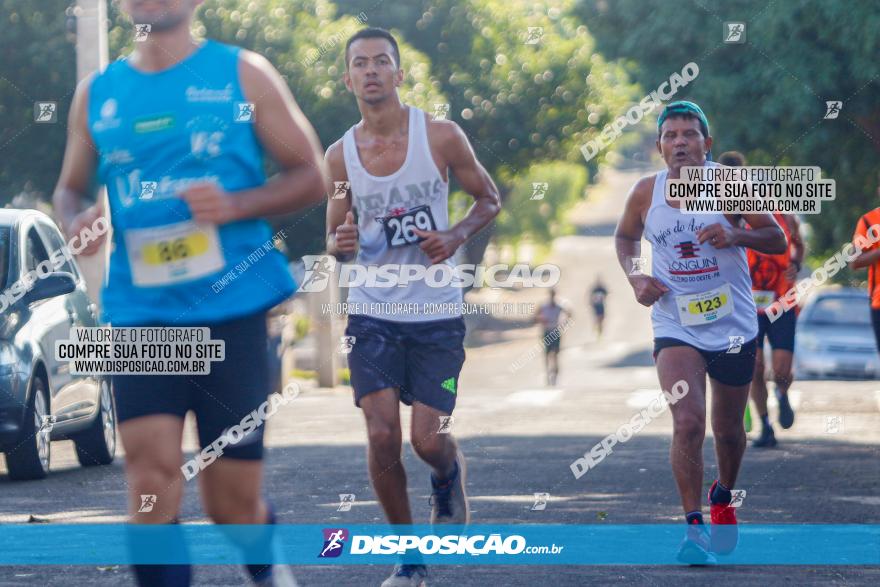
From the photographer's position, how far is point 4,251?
11.7 meters

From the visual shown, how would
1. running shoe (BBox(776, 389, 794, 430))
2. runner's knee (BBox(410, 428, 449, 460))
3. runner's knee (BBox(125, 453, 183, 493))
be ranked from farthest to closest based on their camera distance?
running shoe (BBox(776, 389, 794, 430)), runner's knee (BBox(410, 428, 449, 460)), runner's knee (BBox(125, 453, 183, 493))

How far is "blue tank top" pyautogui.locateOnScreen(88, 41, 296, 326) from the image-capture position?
4770mm

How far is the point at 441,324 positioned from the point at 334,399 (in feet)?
57.5

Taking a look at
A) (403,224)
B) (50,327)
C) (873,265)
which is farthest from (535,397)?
(403,224)

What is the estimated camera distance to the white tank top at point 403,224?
6.81 m


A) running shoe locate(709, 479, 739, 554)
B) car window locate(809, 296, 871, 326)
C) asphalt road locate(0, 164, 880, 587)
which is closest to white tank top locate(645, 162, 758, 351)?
running shoe locate(709, 479, 739, 554)

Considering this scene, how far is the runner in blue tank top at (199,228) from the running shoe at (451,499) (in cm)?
221

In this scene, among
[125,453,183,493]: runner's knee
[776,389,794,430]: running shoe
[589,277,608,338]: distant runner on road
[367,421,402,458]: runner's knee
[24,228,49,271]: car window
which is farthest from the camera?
[589,277,608,338]: distant runner on road

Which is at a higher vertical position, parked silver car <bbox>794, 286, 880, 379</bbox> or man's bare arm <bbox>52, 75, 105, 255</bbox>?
man's bare arm <bbox>52, 75, 105, 255</bbox>

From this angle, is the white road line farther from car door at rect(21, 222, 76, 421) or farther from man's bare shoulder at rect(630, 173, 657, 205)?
man's bare shoulder at rect(630, 173, 657, 205)

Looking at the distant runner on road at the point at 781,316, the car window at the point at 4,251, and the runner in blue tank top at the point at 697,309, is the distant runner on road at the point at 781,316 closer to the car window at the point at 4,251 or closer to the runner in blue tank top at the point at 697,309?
the runner in blue tank top at the point at 697,309

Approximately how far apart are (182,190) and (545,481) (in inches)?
259

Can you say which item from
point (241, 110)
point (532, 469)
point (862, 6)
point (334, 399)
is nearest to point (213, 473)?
point (241, 110)

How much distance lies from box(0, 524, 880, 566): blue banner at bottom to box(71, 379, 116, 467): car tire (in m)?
3.69
